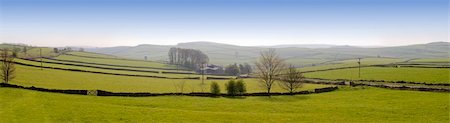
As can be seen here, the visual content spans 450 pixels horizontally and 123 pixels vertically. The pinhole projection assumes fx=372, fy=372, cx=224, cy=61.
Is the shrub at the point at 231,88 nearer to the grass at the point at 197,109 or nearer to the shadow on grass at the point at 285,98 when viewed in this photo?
the shadow on grass at the point at 285,98

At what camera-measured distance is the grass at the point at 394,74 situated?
89.4 m

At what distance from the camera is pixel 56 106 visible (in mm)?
43656

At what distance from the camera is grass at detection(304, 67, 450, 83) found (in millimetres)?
89438

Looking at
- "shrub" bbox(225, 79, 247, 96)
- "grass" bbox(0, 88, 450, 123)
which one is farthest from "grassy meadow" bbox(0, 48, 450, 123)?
"shrub" bbox(225, 79, 247, 96)

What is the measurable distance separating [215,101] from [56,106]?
23403 millimetres

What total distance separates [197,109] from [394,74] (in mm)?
73044

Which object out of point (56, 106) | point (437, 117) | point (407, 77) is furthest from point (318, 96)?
point (56, 106)

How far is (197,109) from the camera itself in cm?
5019

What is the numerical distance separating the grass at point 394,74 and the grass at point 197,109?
26.0 meters

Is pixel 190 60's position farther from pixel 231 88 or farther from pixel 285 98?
pixel 285 98

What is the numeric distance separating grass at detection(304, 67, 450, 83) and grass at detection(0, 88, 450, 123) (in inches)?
1023

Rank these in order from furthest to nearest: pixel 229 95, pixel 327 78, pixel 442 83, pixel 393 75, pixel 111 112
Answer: pixel 327 78 → pixel 393 75 → pixel 442 83 → pixel 229 95 → pixel 111 112

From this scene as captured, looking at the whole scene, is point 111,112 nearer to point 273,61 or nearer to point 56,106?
point 56,106

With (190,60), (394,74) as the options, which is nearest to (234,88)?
(394,74)
